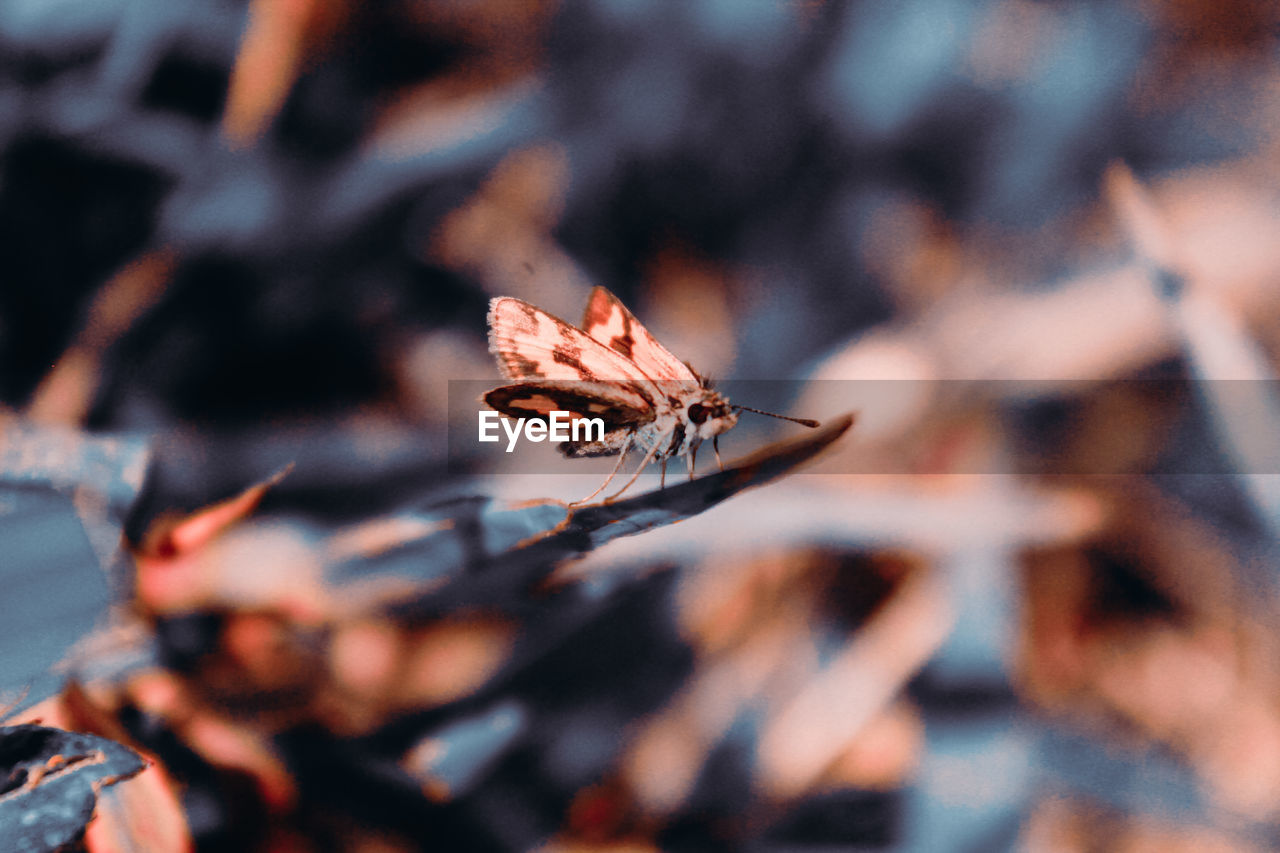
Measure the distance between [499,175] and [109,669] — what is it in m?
0.21

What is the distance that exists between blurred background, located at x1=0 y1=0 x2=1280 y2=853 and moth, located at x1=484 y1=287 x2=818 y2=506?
2 centimetres

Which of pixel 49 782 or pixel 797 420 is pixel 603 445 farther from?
pixel 49 782

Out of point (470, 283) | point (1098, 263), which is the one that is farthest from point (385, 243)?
point (1098, 263)

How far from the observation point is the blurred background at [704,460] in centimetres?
23

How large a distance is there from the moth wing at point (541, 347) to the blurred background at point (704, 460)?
0.09 feet

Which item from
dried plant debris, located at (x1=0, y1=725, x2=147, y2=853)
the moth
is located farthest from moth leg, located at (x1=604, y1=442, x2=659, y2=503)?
dried plant debris, located at (x1=0, y1=725, x2=147, y2=853)

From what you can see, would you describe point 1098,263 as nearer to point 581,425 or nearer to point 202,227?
point 581,425

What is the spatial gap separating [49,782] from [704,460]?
213 millimetres

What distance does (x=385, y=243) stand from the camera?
0.23 m

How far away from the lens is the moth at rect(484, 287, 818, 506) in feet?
0.67

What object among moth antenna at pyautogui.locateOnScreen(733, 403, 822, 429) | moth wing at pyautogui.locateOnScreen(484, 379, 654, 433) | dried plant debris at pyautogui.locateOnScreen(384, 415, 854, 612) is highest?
moth wing at pyautogui.locateOnScreen(484, 379, 654, 433)

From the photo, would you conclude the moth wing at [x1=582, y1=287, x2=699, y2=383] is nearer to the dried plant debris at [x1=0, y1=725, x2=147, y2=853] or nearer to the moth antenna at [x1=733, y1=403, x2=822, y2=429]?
the moth antenna at [x1=733, y1=403, x2=822, y2=429]

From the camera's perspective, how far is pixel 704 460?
233mm

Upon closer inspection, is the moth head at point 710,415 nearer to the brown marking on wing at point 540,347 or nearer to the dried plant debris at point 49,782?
the brown marking on wing at point 540,347
